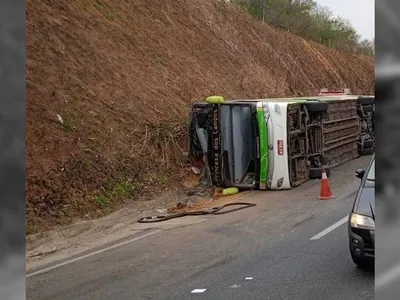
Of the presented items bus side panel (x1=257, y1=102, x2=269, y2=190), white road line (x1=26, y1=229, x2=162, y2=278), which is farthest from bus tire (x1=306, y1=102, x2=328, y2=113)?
white road line (x1=26, y1=229, x2=162, y2=278)

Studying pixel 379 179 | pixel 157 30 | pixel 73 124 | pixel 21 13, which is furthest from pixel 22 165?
pixel 157 30

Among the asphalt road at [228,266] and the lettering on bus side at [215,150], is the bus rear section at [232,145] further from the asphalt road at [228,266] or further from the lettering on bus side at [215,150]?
the asphalt road at [228,266]

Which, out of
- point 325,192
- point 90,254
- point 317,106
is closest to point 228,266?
point 90,254

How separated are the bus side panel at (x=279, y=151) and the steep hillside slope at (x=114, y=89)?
7.77 feet

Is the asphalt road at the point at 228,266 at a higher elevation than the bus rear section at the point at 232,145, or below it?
below

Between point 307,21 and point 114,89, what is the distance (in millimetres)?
33933

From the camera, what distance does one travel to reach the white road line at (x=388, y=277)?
1.37 metres

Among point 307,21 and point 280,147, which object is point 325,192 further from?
point 307,21

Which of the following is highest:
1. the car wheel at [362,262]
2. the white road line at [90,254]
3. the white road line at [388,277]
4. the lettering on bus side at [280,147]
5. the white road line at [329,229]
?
the white road line at [388,277]

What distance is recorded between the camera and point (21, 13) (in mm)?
1445

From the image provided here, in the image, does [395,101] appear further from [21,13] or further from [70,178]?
[70,178]

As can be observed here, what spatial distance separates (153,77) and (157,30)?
418 centimetres

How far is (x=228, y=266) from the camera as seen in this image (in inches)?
268

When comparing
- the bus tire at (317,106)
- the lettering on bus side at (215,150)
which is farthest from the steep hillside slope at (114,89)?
the bus tire at (317,106)
